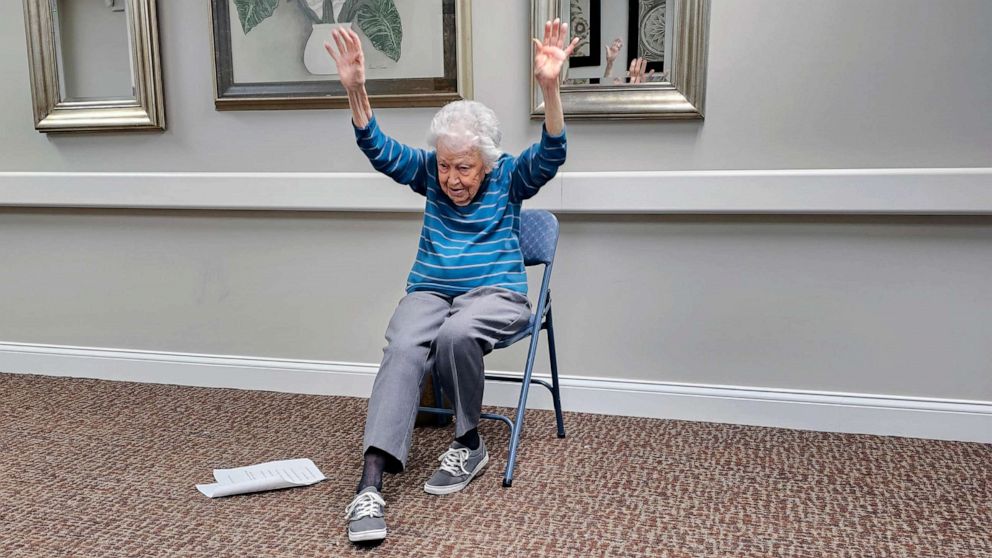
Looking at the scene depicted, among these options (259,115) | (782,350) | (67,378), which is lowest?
(67,378)

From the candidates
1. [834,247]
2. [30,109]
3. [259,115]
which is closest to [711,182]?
[834,247]

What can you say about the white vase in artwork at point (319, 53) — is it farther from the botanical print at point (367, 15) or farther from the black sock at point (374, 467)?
the black sock at point (374, 467)

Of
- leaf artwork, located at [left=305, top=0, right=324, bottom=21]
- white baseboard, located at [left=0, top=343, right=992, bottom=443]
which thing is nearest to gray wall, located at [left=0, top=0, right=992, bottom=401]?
white baseboard, located at [left=0, top=343, right=992, bottom=443]

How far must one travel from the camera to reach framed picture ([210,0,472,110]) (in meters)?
2.84

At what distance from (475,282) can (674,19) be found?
3.70ft

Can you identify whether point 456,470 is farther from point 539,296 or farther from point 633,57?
point 633,57

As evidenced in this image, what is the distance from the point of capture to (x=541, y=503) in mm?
2176

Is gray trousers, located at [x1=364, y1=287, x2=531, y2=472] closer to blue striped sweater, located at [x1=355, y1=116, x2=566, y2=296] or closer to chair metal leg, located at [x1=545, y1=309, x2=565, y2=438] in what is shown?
blue striped sweater, located at [x1=355, y1=116, x2=566, y2=296]

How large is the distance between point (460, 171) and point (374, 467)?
875 mm

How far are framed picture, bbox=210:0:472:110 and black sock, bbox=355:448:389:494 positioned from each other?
→ 1.35m

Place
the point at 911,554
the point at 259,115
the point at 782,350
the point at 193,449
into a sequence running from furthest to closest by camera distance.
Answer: the point at 259,115, the point at 782,350, the point at 193,449, the point at 911,554

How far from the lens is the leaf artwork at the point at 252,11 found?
9.70ft

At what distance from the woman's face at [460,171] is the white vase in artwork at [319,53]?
87cm

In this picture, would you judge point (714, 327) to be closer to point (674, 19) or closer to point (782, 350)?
point (782, 350)
